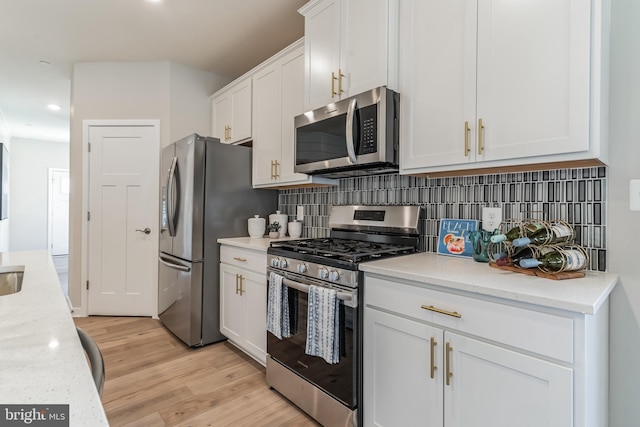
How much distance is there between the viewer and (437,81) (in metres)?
1.67

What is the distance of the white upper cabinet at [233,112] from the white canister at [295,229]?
905 millimetres

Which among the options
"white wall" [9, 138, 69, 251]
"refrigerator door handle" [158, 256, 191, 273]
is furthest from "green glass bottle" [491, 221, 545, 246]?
"white wall" [9, 138, 69, 251]

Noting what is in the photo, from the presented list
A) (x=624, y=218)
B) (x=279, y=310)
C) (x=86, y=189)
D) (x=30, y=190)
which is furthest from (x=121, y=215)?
(x=30, y=190)

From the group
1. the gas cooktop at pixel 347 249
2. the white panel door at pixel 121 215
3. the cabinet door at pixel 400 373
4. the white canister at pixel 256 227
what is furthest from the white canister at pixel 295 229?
the white panel door at pixel 121 215

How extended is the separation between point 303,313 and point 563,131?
146cm

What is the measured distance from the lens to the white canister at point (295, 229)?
2.94m

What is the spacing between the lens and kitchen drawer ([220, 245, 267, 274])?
2312 mm

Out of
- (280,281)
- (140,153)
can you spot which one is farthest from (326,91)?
(140,153)

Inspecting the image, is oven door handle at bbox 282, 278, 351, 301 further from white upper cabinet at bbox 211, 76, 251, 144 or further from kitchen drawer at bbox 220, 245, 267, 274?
white upper cabinet at bbox 211, 76, 251, 144

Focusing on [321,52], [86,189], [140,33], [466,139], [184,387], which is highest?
[140,33]

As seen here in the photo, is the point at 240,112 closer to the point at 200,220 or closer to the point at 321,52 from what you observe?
the point at 200,220

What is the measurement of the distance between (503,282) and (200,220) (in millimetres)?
2215

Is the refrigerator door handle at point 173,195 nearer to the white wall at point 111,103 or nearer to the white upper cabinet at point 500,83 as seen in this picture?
the white wall at point 111,103

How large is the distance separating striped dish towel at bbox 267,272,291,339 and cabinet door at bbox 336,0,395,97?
1228mm
